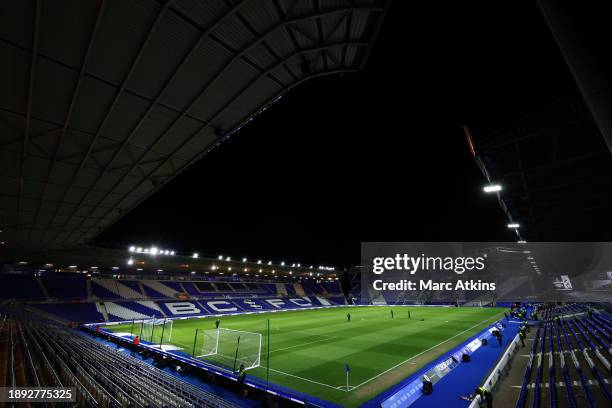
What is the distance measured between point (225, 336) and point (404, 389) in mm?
16204

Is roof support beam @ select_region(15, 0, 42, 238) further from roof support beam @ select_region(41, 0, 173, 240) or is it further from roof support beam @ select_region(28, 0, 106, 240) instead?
roof support beam @ select_region(41, 0, 173, 240)

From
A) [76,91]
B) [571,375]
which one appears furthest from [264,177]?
[571,375]

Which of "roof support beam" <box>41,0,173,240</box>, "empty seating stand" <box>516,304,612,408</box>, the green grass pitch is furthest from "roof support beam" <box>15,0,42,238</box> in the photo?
"empty seating stand" <box>516,304,612,408</box>

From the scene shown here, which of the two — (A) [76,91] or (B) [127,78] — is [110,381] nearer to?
(A) [76,91]

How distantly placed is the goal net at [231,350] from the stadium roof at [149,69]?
10943 mm

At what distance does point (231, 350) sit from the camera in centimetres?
1958

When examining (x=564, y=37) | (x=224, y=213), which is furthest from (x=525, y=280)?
(x=564, y=37)

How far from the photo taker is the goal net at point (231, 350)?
16578mm

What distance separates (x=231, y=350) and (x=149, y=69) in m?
→ 18.4

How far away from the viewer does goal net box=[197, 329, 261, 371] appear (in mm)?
16578

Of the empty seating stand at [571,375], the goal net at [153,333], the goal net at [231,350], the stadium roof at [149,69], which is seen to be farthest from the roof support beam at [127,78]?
the goal net at [153,333]

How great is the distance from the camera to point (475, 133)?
887 cm

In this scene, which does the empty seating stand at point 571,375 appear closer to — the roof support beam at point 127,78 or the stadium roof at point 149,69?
the stadium roof at point 149,69

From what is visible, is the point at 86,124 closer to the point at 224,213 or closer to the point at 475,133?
the point at 475,133
